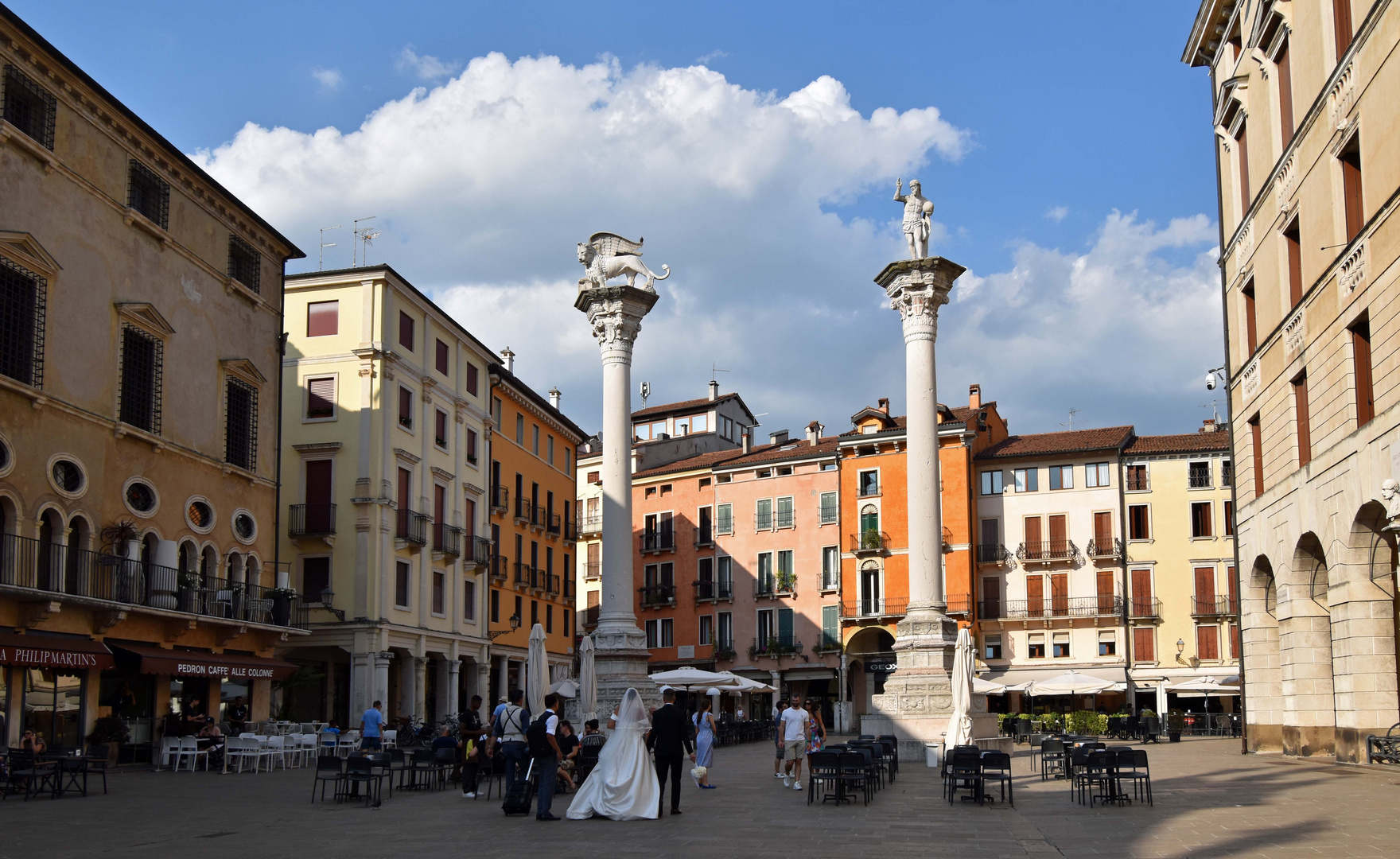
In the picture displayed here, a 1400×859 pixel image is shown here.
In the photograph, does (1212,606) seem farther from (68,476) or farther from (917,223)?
(68,476)

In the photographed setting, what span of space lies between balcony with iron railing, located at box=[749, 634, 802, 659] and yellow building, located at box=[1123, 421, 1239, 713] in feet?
53.1

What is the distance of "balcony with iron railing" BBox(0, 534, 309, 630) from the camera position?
24844 mm

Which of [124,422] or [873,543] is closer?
[124,422]

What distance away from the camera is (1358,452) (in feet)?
75.2

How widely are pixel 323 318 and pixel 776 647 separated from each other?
3173 centimetres

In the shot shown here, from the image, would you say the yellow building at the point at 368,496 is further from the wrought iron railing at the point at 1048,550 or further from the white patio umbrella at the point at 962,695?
the wrought iron railing at the point at 1048,550

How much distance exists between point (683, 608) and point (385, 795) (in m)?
50.2

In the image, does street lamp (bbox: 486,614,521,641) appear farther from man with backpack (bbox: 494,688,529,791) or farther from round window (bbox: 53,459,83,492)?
man with backpack (bbox: 494,688,529,791)

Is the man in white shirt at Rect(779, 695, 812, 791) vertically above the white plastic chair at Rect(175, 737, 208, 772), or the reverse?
the man in white shirt at Rect(779, 695, 812, 791)

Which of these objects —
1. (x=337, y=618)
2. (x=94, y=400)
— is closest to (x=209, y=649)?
(x=94, y=400)

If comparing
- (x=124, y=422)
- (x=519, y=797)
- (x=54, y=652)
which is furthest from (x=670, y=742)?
(x=124, y=422)

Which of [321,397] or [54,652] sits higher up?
[321,397]

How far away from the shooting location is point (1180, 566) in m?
61.3

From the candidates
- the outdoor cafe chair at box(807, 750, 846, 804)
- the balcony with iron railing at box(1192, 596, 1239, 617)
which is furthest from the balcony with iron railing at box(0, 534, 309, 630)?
the balcony with iron railing at box(1192, 596, 1239, 617)
